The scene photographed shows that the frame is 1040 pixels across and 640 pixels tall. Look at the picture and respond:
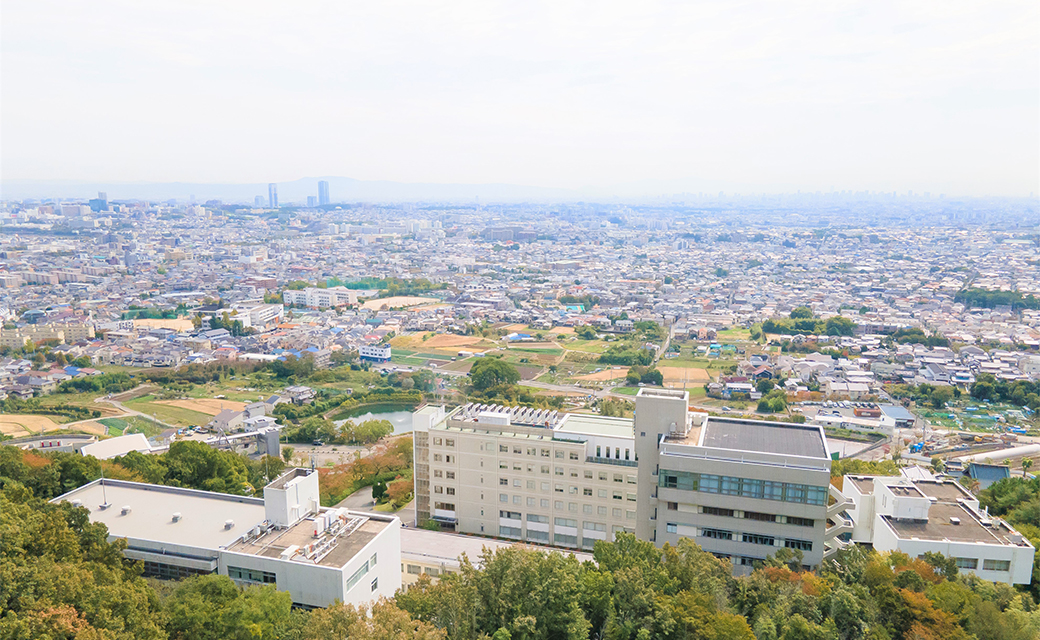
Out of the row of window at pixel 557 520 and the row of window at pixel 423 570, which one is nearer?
the row of window at pixel 423 570

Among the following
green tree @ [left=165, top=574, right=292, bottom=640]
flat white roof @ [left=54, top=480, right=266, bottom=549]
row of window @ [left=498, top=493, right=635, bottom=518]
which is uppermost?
green tree @ [left=165, top=574, right=292, bottom=640]

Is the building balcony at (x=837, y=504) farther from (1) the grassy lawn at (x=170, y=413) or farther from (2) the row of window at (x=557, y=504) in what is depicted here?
(1) the grassy lawn at (x=170, y=413)

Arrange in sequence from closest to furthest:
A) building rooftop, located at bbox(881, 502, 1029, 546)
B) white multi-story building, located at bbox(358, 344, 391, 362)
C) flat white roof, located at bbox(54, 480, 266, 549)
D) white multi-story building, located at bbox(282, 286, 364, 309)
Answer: flat white roof, located at bbox(54, 480, 266, 549) < building rooftop, located at bbox(881, 502, 1029, 546) < white multi-story building, located at bbox(358, 344, 391, 362) < white multi-story building, located at bbox(282, 286, 364, 309)

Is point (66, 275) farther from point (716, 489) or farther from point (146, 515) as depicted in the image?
point (716, 489)


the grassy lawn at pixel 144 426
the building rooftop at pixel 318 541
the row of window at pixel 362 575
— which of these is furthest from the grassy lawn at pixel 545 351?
the row of window at pixel 362 575

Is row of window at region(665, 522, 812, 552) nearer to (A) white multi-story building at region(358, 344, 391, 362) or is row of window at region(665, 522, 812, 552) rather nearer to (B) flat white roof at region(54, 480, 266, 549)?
(B) flat white roof at region(54, 480, 266, 549)

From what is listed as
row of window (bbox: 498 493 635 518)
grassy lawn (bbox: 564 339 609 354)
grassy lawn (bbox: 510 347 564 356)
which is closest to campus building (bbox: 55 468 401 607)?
row of window (bbox: 498 493 635 518)
